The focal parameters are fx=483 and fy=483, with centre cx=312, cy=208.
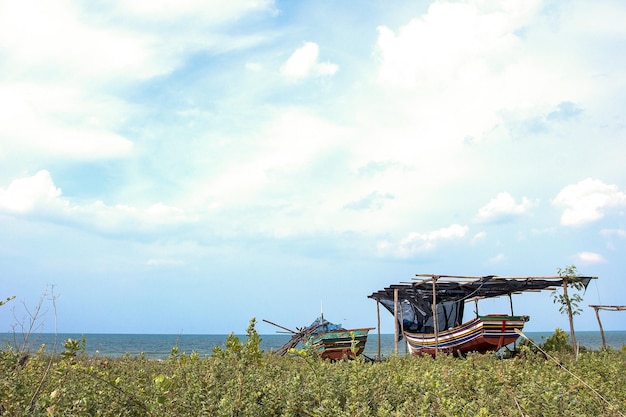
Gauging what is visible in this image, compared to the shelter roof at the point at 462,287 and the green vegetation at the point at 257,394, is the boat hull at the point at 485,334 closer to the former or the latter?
the shelter roof at the point at 462,287

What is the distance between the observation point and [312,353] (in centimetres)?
636

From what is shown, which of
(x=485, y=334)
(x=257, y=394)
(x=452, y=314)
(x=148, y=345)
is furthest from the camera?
(x=148, y=345)

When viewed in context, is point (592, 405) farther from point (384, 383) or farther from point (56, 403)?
point (56, 403)

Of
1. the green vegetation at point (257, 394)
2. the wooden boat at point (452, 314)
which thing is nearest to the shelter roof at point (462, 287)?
the wooden boat at point (452, 314)

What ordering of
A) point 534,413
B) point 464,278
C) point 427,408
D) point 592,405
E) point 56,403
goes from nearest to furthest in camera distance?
point 56,403, point 427,408, point 534,413, point 592,405, point 464,278

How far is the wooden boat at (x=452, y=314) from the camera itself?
1759 cm

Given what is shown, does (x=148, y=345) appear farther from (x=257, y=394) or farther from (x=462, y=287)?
(x=257, y=394)

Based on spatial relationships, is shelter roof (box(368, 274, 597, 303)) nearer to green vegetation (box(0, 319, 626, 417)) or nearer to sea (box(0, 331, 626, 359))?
sea (box(0, 331, 626, 359))

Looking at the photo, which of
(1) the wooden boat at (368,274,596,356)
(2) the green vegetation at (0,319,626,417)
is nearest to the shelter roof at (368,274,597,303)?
(1) the wooden boat at (368,274,596,356)

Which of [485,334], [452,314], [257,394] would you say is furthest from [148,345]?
[257,394]

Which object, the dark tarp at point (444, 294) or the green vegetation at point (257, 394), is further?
the dark tarp at point (444, 294)

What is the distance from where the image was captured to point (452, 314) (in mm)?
22375

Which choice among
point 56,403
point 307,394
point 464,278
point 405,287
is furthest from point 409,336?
point 56,403

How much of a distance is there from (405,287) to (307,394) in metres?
14.7
